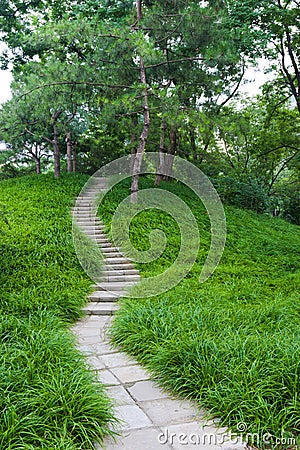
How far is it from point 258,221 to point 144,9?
6072 millimetres

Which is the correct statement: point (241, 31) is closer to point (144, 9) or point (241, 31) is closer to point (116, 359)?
point (144, 9)

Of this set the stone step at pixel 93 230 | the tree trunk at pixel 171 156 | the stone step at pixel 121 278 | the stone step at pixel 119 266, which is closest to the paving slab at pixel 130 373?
the stone step at pixel 121 278

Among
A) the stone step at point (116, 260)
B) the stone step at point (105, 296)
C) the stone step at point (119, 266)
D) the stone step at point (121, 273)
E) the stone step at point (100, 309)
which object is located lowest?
the stone step at point (100, 309)

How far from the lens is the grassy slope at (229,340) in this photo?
244 centimetres

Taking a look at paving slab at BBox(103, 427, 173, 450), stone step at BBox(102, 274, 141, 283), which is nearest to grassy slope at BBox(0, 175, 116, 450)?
paving slab at BBox(103, 427, 173, 450)

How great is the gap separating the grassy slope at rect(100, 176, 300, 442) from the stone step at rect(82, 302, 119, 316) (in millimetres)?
371

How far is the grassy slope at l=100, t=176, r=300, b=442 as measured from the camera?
244 centimetres

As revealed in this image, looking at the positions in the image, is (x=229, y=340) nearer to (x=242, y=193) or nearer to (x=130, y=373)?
(x=130, y=373)

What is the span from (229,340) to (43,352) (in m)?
1.38

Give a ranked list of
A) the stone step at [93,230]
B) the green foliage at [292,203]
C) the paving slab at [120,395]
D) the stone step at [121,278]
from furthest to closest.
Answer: the green foliage at [292,203]
the stone step at [93,230]
the stone step at [121,278]
the paving slab at [120,395]

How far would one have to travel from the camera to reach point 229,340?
125 inches

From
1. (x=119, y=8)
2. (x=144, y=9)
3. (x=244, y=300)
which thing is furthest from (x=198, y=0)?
(x=244, y=300)

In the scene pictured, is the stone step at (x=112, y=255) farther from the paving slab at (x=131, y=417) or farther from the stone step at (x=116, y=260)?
the paving slab at (x=131, y=417)

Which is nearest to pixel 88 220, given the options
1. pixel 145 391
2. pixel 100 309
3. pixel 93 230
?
pixel 93 230
